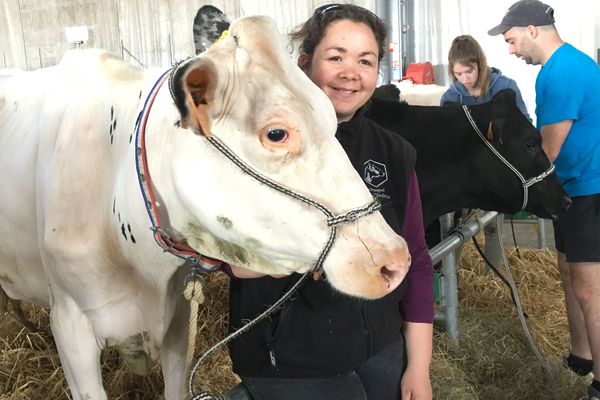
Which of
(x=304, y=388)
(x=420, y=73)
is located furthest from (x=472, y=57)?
(x=304, y=388)

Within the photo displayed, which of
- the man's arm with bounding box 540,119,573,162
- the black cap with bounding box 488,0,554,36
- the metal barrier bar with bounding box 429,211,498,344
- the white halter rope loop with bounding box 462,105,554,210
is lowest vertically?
the metal barrier bar with bounding box 429,211,498,344

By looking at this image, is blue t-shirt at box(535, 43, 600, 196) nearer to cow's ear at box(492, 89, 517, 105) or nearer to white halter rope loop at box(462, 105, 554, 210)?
white halter rope loop at box(462, 105, 554, 210)

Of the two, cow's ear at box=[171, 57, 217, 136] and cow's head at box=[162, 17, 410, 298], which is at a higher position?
cow's ear at box=[171, 57, 217, 136]

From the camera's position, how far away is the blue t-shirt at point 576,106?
9.59 feet

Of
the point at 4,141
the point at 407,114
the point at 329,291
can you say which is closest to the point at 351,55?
the point at 329,291

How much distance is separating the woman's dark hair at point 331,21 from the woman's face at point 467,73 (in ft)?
9.95

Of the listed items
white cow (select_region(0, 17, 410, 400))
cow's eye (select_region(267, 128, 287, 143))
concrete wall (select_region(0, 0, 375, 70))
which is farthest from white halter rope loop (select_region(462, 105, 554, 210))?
concrete wall (select_region(0, 0, 375, 70))

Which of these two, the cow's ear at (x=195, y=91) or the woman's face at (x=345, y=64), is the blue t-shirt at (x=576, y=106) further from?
the cow's ear at (x=195, y=91)

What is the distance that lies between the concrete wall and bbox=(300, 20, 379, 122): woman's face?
6.74 metres

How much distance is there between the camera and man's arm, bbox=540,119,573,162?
296 centimetres

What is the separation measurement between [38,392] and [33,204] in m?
1.19

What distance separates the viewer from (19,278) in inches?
84.1

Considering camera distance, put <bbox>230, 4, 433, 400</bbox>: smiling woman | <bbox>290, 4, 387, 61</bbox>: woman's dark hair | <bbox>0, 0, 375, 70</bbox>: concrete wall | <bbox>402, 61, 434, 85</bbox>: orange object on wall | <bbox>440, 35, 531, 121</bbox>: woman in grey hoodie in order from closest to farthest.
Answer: <bbox>230, 4, 433, 400</bbox>: smiling woman < <bbox>290, 4, 387, 61</bbox>: woman's dark hair < <bbox>440, 35, 531, 121</bbox>: woman in grey hoodie < <bbox>402, 61, 434, 85</bbox>: orange object on wall < <bbox>0, 0, 375, 70</bbox>: concrete wall

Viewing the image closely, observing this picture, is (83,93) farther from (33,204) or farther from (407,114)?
(407,114)
